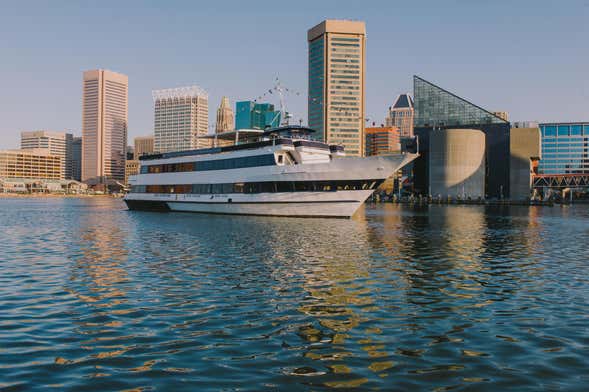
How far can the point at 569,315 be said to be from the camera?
12250 mm

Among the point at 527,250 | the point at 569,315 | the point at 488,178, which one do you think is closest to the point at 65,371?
the point at 569,315

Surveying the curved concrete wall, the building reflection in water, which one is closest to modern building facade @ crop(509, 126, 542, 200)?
the curved concrete wall

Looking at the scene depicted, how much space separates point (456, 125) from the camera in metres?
158

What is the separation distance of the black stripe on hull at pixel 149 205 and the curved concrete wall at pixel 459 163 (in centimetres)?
9685

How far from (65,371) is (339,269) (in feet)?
39.5

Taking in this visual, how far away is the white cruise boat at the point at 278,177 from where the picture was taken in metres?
45.5

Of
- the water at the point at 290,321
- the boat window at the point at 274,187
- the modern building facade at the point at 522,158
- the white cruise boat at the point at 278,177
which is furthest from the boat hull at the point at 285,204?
the modern building facade at the point at 522,158

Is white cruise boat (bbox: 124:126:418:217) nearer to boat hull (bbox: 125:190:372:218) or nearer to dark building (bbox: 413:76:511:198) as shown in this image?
boat hull (bbox: 125:190:372:218)

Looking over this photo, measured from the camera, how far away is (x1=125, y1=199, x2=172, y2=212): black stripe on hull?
64.3m

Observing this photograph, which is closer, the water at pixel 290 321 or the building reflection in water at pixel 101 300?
the water at pixel 290 321

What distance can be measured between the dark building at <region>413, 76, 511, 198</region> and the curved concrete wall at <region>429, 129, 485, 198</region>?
6833 millimetres

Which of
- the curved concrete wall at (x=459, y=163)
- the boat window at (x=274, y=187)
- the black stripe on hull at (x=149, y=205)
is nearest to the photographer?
the boat window at (x=274, y=187)

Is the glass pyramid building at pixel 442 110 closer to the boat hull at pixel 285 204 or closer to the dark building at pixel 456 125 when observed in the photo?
the dark building at pixel 456 125

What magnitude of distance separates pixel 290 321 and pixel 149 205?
2318 inches
